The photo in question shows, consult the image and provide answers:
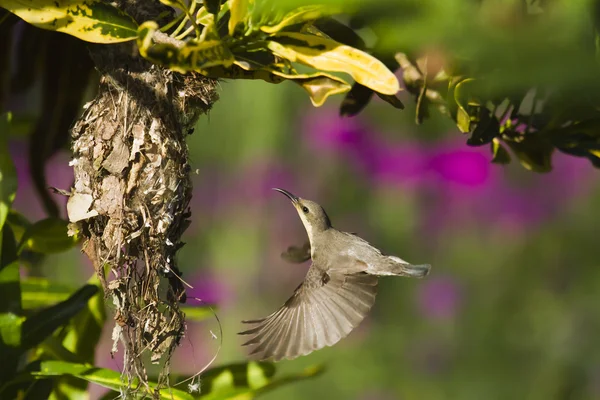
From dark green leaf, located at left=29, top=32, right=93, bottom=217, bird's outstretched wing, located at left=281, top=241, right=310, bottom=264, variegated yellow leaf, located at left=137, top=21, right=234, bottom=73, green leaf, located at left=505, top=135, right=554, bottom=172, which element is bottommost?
bird's outstretched wing, located at left=281, top=241, right=310, bottom=264

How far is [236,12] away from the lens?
0.42 meters

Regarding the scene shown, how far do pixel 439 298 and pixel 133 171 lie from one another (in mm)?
1548

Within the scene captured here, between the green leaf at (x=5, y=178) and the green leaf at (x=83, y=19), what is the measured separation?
0.79ft

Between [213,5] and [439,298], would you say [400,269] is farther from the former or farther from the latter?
[439,298]

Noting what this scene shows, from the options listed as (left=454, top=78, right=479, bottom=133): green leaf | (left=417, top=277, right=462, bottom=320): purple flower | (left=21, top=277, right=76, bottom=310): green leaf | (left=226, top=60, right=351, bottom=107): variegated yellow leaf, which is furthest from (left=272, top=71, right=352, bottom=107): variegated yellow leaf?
(left=417, top=277, right=462, bottom=320): purple flower

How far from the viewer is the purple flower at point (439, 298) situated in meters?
1.97

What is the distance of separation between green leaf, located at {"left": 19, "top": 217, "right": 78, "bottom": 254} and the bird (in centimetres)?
23

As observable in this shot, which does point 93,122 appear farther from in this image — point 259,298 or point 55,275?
point 259,298

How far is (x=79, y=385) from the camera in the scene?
0.74 meters

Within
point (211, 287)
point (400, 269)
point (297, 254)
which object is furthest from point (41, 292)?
point (211, 287)

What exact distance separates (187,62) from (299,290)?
18.9 inches

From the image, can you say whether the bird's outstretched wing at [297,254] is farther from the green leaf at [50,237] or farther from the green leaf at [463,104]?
the green leaf at [463,104]

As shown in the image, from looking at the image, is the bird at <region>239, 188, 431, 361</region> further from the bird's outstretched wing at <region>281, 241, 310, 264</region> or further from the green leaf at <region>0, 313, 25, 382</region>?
the green leaf at <region>0, 313, 25, 382</region>

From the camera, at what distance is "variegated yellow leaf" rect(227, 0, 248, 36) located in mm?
418
